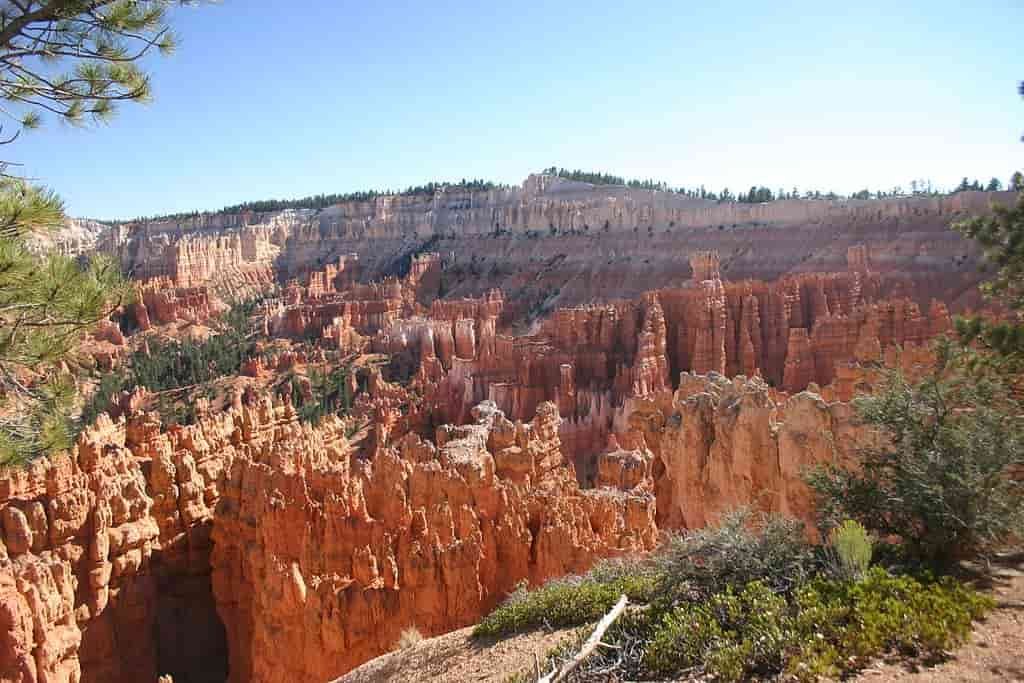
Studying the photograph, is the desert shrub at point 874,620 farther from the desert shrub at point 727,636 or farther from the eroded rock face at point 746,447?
the eroded rock face at point 746,447

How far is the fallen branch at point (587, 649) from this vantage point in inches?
205

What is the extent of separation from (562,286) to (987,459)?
58529 mm

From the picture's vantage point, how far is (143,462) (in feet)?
49.6

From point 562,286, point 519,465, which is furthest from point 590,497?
point 562,286

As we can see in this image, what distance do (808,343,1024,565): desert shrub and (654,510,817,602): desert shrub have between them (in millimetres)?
752

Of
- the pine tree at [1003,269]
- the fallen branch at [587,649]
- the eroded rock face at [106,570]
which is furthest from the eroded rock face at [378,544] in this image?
the pine tree at [1003,269]

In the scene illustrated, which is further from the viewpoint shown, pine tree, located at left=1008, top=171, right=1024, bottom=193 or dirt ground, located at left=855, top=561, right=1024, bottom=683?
pine tree, located at left=1008, top=171, right=1024, bottom=193

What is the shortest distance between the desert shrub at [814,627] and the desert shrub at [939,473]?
669 mm

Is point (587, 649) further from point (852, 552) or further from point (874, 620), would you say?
point (852, 552)

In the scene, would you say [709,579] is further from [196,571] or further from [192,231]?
[192,231]

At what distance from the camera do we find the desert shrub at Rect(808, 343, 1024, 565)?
593 cm

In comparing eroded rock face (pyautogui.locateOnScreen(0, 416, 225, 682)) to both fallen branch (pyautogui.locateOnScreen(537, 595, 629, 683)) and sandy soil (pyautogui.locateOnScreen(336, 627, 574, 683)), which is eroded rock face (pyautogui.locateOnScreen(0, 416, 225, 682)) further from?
fallen branch (pyautogui.locateOnScreen(537, 595, 629, 683))

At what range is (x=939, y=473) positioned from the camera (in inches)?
242

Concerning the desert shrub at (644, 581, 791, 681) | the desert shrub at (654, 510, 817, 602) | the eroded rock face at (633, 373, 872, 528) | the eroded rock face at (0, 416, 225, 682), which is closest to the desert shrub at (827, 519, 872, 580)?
the desert shrub at (654, 510, 817, 602)
